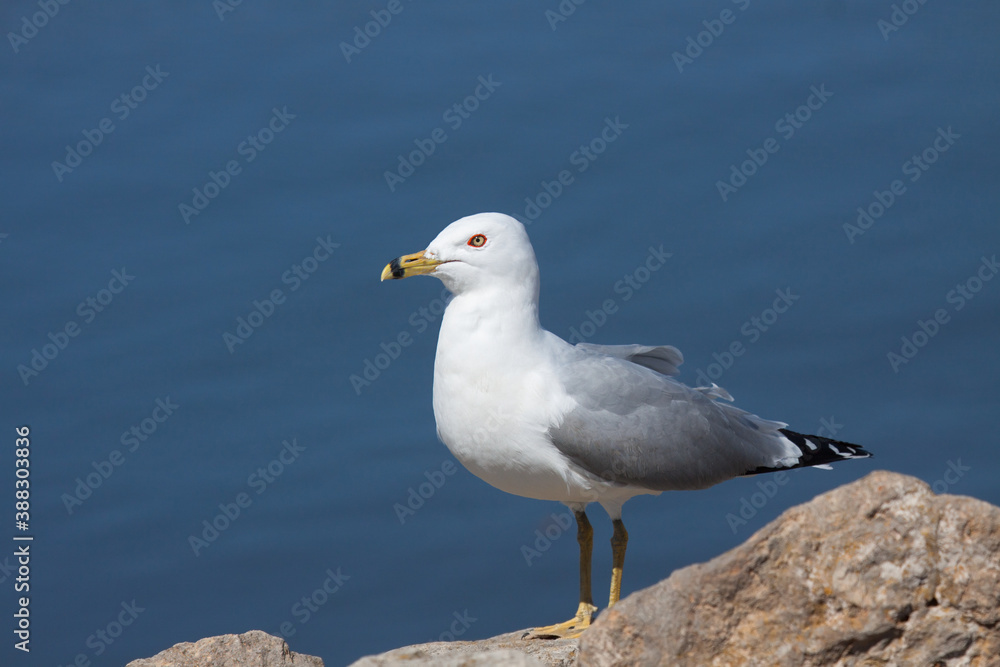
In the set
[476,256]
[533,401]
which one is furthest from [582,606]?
[476,256]

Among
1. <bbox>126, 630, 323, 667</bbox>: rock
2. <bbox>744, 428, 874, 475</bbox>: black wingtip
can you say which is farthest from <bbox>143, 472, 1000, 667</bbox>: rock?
<bbox>744, 428, 874, 475</bbox>: black wingtip

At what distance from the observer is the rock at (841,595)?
3.13 m

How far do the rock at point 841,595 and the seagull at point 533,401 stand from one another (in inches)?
63.1

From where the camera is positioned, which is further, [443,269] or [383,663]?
[443,269]

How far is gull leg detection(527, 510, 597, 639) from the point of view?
5.23m

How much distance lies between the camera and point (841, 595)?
10.4ft

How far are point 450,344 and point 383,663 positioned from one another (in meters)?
1.89

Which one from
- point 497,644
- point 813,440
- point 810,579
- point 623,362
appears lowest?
point 497,644

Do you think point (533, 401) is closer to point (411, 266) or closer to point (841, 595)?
point (411, 266)

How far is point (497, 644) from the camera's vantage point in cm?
512

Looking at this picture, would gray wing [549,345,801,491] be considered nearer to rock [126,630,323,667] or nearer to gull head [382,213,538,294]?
gull head [382,213,538,294]

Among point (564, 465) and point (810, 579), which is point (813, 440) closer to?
point (564, 465)

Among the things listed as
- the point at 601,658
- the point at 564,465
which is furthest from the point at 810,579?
the point at 564,465

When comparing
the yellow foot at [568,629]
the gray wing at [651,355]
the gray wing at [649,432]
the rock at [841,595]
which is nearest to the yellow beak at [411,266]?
the gray wing at [649,432]
